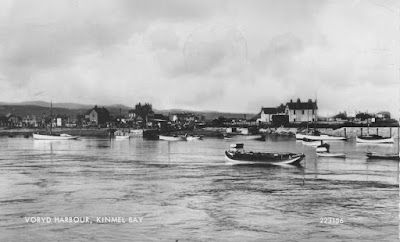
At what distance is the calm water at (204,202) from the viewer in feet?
54.3

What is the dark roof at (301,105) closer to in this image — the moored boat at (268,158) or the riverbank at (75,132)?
the riverbank at (75,132)

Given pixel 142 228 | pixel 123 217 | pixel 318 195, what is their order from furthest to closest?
pixel 318 195 < pixel 123 217 < pixel 142 228

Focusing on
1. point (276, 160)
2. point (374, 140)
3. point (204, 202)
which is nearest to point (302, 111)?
point (374, 140)

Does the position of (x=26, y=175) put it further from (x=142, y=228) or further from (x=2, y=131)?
(x=2, y=131)

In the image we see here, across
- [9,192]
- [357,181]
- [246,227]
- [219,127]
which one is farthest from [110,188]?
[219,127]

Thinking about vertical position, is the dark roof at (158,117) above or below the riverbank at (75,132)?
above

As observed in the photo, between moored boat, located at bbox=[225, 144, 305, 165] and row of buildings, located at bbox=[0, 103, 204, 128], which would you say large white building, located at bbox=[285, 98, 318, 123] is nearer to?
row of buildings, located at bbox=[0, 103, 204, 128]

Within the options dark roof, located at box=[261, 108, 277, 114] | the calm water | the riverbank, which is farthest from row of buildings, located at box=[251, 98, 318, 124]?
the calm water

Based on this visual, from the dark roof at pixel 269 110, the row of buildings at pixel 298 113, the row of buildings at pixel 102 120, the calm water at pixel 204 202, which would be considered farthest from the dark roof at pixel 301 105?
the calm water at pixel 204 202

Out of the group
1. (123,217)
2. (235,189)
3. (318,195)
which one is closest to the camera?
(123,217)

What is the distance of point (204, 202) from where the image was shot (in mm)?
21047

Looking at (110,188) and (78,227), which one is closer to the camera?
(78,227)

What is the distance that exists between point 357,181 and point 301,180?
2965 millimetres

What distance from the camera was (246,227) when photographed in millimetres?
17172
